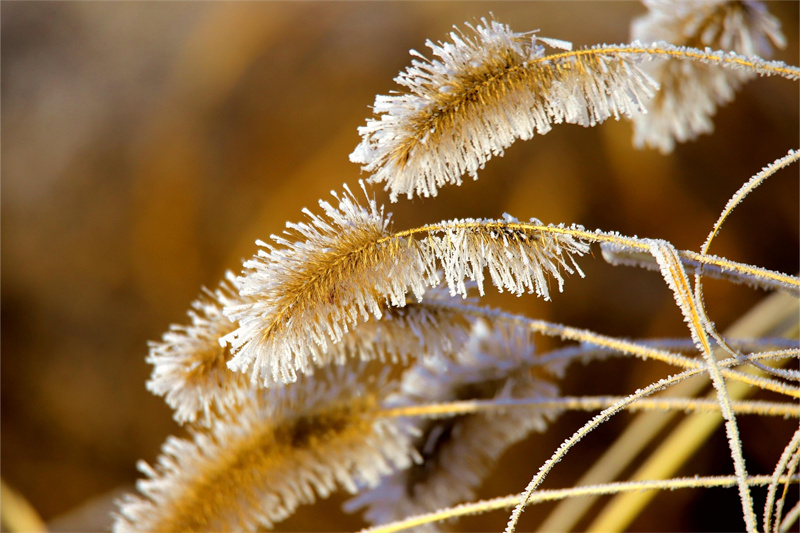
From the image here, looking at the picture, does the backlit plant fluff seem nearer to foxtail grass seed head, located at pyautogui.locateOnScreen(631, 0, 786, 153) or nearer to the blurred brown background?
foxtail grass seed head, located at pyautogui.locateOnScreen(631, 0, 786, 153)

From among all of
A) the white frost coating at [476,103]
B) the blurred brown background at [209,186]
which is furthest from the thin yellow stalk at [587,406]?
the blurred brown background at [209,186]

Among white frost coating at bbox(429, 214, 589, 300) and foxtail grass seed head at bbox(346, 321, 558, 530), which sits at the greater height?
white frost coating at bbox(429, 214, 589, 300)

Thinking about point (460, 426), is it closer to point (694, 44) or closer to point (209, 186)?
point (694, 44)

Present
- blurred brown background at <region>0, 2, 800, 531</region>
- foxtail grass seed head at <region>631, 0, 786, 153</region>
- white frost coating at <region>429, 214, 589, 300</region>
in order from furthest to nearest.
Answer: blurred brown background at <region>0, 2, 800, 531</region>, foxtail grass seed head at <region>631, 0, 786, 153</region>, white frost coating at <region>429, 214, 589, 300</region>

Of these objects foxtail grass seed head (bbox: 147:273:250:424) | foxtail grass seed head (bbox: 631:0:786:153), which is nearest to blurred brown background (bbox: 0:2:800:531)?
foxtail grass seed head (bbox: 631:0:786:153)

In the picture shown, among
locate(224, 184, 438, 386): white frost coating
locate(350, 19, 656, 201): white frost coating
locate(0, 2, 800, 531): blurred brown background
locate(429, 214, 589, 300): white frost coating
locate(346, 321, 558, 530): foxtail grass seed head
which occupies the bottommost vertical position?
locate(346, 321, 558, 530): foxtail grass seed head

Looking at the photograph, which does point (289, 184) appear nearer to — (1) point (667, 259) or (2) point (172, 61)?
(2) point (172, 61)

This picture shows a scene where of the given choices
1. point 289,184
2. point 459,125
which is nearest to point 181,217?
point 289,184
